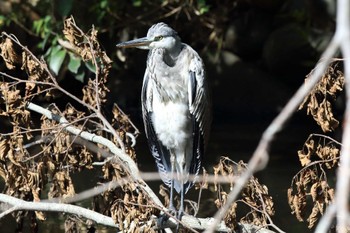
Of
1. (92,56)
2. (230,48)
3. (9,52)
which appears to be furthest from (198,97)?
(230,48)

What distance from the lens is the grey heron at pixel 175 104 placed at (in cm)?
419

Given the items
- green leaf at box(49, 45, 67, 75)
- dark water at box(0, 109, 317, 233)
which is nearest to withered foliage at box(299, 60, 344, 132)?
dark water at box(0, 109, 317, 233)

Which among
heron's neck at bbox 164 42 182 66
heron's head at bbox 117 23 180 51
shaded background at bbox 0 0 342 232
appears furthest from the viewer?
shaded background at bbox 0 0 342 232

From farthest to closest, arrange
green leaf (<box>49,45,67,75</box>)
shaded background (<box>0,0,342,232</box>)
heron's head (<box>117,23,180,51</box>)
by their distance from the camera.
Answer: shaded background (<box>0,0,342,232</box>)
green leaf (<box>49,45,67,75</box>)
heron's head (<box>117,23,180,51</box>)

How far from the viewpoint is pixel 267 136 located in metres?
1.06

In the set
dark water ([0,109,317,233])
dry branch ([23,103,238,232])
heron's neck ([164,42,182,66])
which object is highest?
heron's neck ([164,42,182,66])

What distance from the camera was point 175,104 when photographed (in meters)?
4.22

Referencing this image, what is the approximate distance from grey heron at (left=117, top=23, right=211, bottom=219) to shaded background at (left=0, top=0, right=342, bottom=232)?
2.96 m

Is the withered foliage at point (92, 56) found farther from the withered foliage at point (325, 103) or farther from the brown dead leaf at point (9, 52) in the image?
the withered foliage at point (325, 103)

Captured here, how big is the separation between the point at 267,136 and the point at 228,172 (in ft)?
7.41

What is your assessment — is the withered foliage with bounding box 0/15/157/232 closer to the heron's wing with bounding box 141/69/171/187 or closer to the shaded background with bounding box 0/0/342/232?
the heron's wing with bounding box 141/69/171/187

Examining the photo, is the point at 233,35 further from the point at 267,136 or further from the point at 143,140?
the point at 267,136

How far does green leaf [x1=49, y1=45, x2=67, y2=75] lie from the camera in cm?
570

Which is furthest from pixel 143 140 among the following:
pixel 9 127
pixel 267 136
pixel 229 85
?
pixel 267 136
